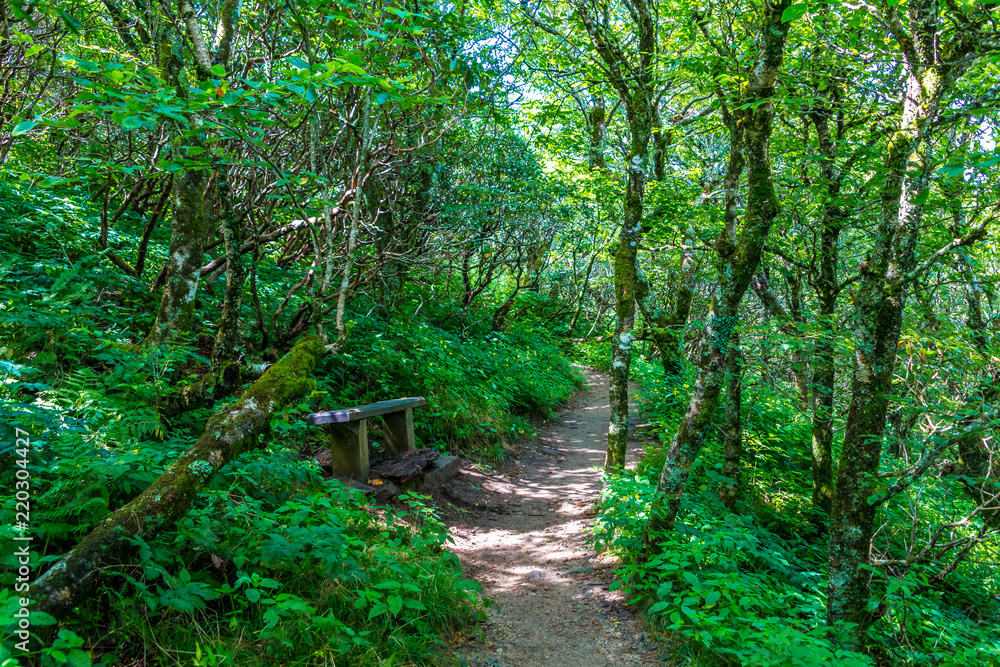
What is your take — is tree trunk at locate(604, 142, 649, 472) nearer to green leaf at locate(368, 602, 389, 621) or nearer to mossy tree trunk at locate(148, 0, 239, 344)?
green leaf at locate(368, 602, 389, 621)

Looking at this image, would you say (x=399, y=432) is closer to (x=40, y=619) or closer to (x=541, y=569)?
(x=541, y=569)

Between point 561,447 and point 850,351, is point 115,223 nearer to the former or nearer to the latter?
point 561,447

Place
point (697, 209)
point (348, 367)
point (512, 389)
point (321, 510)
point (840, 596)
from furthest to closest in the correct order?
point (512, 389) < point (697, 209) < point (348, 367) < point (321, 510) < point (840, 596)

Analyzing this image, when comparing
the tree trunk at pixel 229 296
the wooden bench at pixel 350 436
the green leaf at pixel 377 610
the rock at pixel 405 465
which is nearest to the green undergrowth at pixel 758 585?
the green leaf at pixel 377 610

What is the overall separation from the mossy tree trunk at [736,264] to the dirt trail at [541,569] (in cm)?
98

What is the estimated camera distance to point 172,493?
3.09m

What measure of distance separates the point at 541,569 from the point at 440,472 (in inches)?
79.0

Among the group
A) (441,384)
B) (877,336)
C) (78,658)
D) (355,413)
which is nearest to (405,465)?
(355,413)

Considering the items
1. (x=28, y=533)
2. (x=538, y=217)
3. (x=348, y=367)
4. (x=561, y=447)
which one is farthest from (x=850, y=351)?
(x=538, y=217)

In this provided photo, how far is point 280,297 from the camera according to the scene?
783 cm

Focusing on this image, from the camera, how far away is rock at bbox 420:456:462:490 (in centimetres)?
661

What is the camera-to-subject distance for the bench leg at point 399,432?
696cm

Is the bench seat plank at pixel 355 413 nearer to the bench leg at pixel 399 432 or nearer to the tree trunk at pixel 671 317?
the bench leg at pixel 399 432

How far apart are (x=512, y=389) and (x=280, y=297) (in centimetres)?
551
